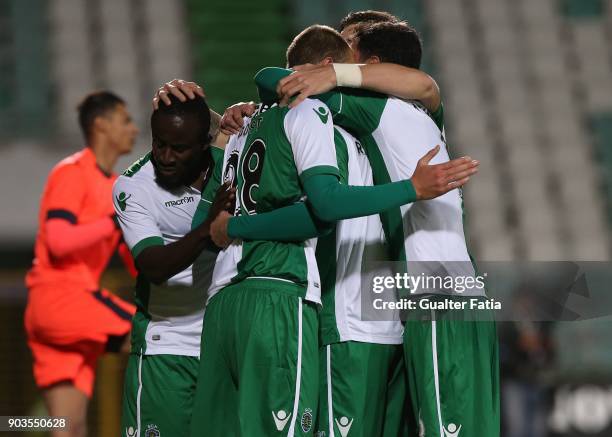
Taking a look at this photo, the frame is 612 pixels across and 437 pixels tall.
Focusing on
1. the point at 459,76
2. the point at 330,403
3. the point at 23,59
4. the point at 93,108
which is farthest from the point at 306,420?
the point at 459,76

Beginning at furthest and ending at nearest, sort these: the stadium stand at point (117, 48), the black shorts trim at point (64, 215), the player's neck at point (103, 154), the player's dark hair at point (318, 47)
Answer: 1. the stadium stand at point (117, 48)
2. the player's neck at point (103, 154)
3. the black shorts trim at point (64, 215)
4. the player's dark hair at point (318, 47)

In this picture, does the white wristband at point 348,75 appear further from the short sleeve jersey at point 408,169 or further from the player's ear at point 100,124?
the player's ear at point 100,124

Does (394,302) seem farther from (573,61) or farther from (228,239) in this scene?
(573,61)

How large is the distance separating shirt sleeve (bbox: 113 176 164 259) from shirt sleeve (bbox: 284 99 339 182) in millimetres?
810

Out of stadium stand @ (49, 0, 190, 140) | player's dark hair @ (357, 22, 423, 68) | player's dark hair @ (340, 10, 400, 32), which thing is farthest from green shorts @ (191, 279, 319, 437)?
stadium stand @ (49, 0, 190, 140)

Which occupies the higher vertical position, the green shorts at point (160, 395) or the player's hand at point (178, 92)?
the player's hand at point (178, 92)

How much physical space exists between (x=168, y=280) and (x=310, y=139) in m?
1.10

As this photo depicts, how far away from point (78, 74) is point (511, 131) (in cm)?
471

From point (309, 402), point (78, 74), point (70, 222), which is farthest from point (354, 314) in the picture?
point (78, 74)

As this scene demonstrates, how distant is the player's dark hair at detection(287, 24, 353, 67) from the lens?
3609 mm

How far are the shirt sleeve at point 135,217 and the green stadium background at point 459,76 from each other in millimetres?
5495

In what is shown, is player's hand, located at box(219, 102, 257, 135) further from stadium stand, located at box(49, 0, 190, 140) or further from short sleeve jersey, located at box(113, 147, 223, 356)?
stadium stand, located at box(49, 0, 190, 140)

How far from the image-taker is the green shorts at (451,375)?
3385 mm

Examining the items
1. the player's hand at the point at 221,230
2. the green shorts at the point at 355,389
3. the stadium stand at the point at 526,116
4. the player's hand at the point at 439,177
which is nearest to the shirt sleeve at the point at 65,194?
the player's hand at the point at 221,230
